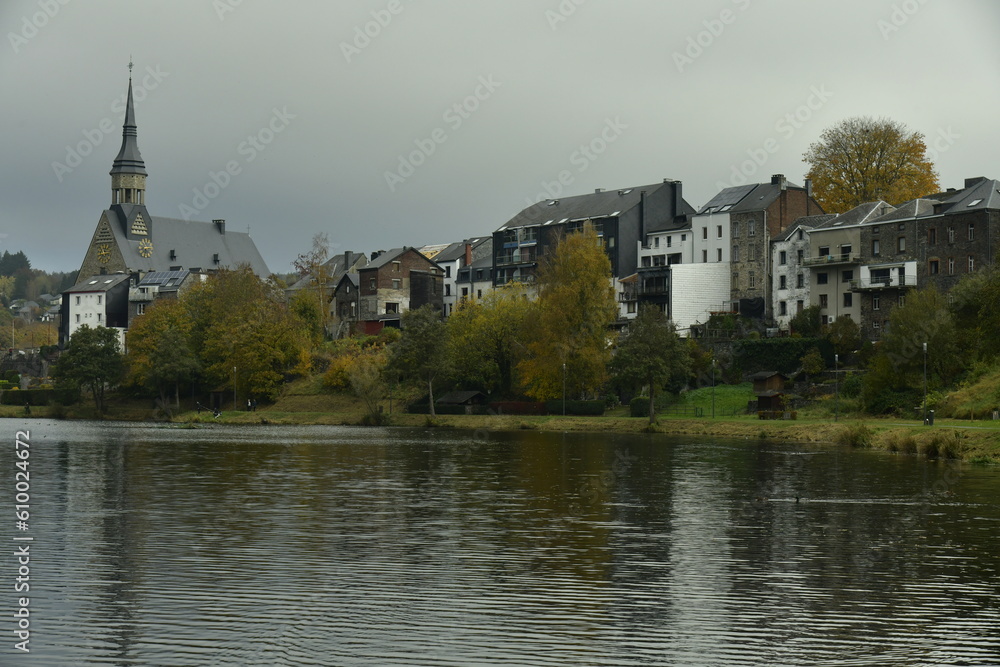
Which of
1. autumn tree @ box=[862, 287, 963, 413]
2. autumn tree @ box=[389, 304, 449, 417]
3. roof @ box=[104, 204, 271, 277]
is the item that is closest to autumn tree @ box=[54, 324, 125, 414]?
autumn tree @ box=[389, 304, 449, 417]

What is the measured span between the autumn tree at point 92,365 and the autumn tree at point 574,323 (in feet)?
161

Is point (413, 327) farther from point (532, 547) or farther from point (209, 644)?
point (209, 644)

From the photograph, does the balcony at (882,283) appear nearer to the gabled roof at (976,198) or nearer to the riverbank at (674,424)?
the gabled roof at (976,198)

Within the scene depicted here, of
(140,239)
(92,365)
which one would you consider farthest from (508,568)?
(140,239)

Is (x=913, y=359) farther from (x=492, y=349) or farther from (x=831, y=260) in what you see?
(x=492, y=349)

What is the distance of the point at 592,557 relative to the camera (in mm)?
24891

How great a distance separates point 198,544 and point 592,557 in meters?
9.38

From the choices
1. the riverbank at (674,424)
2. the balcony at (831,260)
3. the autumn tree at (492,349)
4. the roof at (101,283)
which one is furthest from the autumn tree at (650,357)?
the roof at (101,283)

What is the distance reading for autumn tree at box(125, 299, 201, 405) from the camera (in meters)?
109

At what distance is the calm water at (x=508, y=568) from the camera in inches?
669

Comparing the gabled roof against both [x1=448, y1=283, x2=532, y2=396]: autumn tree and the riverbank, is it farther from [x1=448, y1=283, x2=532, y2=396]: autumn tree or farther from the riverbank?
[x1=448, y1=283, x2=532, y2=396]: autumn tree

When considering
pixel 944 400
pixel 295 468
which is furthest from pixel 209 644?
pixel 944 400

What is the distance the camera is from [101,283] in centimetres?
16625

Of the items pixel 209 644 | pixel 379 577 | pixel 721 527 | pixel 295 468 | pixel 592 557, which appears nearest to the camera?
pixel 209 644
